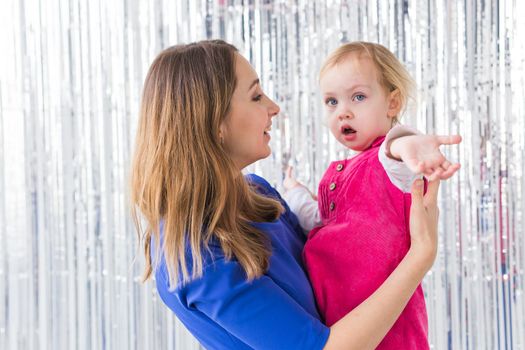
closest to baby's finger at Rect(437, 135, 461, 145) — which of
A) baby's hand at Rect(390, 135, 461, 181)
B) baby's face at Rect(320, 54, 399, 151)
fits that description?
baby's hand at Rect(390, 135, 461, 181)

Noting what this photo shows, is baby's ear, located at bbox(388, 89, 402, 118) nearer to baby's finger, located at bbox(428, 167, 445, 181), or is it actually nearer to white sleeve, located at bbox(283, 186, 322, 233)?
white sleeve, located at bbox(283, 186, 322, 233)

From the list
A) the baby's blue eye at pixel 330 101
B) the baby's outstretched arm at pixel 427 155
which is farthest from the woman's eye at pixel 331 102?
the baby's outstretched arm at pixel 427 155

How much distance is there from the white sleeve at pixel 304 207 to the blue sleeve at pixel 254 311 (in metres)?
0.32

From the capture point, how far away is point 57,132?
2.04 meters

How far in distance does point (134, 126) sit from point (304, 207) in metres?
0.77

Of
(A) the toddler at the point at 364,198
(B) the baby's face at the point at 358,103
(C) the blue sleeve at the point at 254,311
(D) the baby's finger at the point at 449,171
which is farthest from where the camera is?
(B) the baby's face at the point at 358,103

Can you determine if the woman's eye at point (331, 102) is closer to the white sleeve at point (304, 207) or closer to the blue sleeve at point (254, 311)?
the white sleeve at point (304, 207)

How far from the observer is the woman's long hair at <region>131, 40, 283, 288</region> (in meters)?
1.09

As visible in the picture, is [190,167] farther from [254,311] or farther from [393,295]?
[393,295]

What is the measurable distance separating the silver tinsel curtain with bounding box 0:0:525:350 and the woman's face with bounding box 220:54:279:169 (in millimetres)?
721

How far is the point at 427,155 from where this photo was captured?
3.18 ft

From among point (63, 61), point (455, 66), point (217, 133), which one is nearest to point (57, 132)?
point (63, 61)

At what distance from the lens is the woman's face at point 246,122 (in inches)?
47.4

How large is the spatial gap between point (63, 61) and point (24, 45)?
5.1 inches
